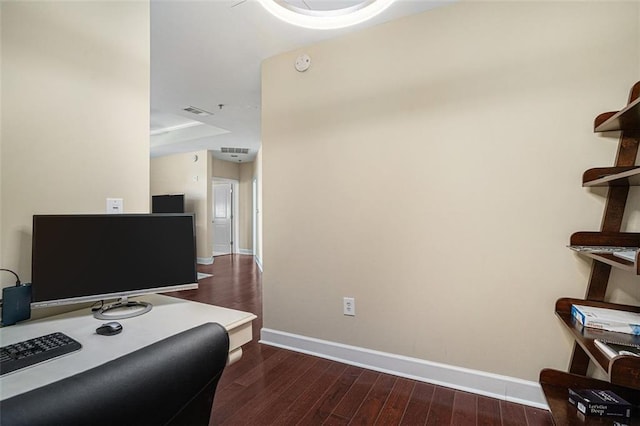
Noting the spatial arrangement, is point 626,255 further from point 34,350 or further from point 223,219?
point 223,219

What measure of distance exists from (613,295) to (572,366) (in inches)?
17.4

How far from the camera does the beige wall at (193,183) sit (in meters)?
6.10

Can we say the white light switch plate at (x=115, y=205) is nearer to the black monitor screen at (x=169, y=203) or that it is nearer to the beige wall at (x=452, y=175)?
the beige wall at (x=452, y=175)

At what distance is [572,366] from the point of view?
149 centimetres

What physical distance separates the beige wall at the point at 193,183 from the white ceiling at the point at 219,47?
2.16 metres

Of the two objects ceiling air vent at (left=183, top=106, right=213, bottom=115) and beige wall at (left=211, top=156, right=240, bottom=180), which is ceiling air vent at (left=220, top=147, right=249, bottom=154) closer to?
beige wall at (left=211, top=156, right=240, bottom=180)

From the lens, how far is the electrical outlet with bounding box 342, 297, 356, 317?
6.98ft

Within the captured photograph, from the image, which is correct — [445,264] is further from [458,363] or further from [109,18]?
[109,18]

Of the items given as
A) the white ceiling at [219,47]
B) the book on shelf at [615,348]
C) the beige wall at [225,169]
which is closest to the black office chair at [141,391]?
the book on shelf at [615,348]

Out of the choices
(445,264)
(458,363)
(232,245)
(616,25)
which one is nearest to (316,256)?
(445,264)

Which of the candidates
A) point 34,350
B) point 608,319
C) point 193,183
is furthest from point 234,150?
point 608,319

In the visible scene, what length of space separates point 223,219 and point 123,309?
6.62m

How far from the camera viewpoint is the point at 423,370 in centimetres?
188

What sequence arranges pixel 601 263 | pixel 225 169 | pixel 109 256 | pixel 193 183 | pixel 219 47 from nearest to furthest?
pixel 109 256 → pixel 601 263 → pixel 219 47 → pixel 193 183 → pixel 225 169
